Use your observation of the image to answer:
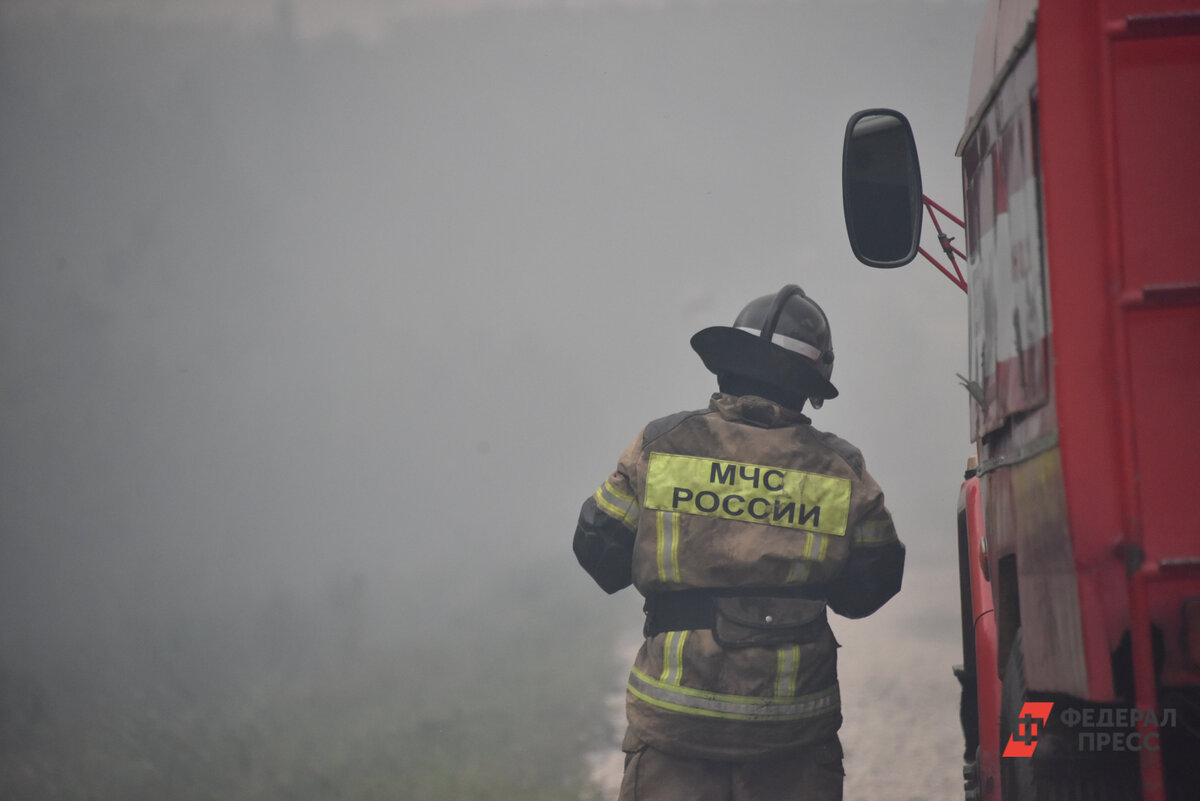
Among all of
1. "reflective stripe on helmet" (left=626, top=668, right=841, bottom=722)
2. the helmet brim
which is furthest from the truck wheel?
the helmet brim

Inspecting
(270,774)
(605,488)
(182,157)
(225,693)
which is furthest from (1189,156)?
(182,157)

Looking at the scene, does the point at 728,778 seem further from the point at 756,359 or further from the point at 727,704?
the point at 756,359

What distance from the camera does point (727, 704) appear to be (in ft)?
10.5

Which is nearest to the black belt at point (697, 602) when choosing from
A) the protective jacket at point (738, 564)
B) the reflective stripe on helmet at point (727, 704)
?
the protective jacket at point (738, 564)

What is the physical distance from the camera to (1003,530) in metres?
2.58

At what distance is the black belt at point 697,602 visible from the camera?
10.7 feet

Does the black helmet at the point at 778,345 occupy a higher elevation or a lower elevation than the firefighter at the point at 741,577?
higher

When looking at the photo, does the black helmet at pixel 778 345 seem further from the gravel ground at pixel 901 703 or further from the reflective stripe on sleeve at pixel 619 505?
the gravel ground at pixel 901 703

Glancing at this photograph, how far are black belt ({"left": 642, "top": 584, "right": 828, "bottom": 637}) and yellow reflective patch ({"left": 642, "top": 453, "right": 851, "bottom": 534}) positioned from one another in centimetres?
19

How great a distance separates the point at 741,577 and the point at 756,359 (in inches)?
26.5

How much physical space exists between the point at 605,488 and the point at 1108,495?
167cm

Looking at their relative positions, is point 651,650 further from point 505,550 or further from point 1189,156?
point 505,550

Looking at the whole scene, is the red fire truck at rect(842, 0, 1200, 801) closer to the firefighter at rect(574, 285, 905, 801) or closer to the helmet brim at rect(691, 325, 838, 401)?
the firefighter at rect(574, 285, 905, 801)

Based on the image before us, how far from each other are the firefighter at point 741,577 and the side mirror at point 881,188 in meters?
0.45
